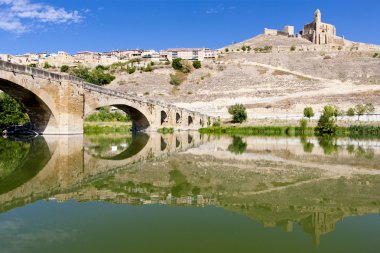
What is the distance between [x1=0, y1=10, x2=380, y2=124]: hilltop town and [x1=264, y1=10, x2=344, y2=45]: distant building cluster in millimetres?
5839

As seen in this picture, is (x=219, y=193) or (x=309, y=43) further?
(x=309, y=43)

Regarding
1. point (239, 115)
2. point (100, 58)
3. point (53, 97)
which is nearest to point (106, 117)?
point (239, 115)

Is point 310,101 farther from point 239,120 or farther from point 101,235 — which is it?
point 101,235

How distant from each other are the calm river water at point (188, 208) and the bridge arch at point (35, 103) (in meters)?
15.4

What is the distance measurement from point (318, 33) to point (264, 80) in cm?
5770

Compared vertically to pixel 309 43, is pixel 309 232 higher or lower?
lower

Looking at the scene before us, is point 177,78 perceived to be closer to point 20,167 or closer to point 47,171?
point 20,167

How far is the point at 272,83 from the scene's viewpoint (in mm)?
73500

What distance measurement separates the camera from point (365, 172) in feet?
46.4

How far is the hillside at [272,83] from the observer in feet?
193

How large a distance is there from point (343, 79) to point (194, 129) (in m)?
42.0

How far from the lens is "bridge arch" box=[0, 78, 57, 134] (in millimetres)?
29541

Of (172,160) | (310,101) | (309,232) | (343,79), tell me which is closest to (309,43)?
(343,79)

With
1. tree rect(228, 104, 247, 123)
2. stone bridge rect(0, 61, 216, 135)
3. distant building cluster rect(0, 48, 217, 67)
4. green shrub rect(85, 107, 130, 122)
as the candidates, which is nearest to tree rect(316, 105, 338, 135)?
tree rect(228, 104, 247, 123)
